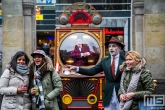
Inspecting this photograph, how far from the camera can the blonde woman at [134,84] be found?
5.64 m

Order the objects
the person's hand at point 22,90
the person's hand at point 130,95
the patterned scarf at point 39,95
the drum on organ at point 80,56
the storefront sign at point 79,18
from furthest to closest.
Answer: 1. the storefront sign at point 79,18
2. the drum on organ at point 80,56
3. the patterned scarf at point 39,95
4. the person's hand at point 22,90
5. the person's hand at point 130,95

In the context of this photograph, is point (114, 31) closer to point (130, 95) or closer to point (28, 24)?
point (28, 24)

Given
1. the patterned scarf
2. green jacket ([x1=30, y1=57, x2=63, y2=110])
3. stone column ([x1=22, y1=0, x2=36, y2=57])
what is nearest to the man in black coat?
green jacket ([x1=30, y1=57, x2=63, y2=110])

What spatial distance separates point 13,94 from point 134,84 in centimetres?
172

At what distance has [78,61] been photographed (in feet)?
34.0

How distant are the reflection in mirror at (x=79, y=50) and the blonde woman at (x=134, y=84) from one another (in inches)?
179

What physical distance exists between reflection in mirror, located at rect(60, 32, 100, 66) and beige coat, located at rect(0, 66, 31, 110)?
14.1ft

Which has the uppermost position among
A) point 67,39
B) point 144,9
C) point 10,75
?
point 144,9

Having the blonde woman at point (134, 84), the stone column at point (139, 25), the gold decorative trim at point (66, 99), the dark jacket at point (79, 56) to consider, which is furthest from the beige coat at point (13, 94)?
the stone column at point (139, 25)

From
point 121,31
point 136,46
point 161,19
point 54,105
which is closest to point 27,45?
point 136,46

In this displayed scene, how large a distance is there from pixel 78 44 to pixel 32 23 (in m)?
5.11

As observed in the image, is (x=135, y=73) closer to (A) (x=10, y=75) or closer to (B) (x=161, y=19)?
(A) (x=10, y=75)

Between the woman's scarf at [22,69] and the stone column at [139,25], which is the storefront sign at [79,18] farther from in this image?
the woman's scarf at [22,69]

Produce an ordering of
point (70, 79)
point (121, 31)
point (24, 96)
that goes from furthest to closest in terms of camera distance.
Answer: point (121, 31), point (70, 79), point (24, 96)
